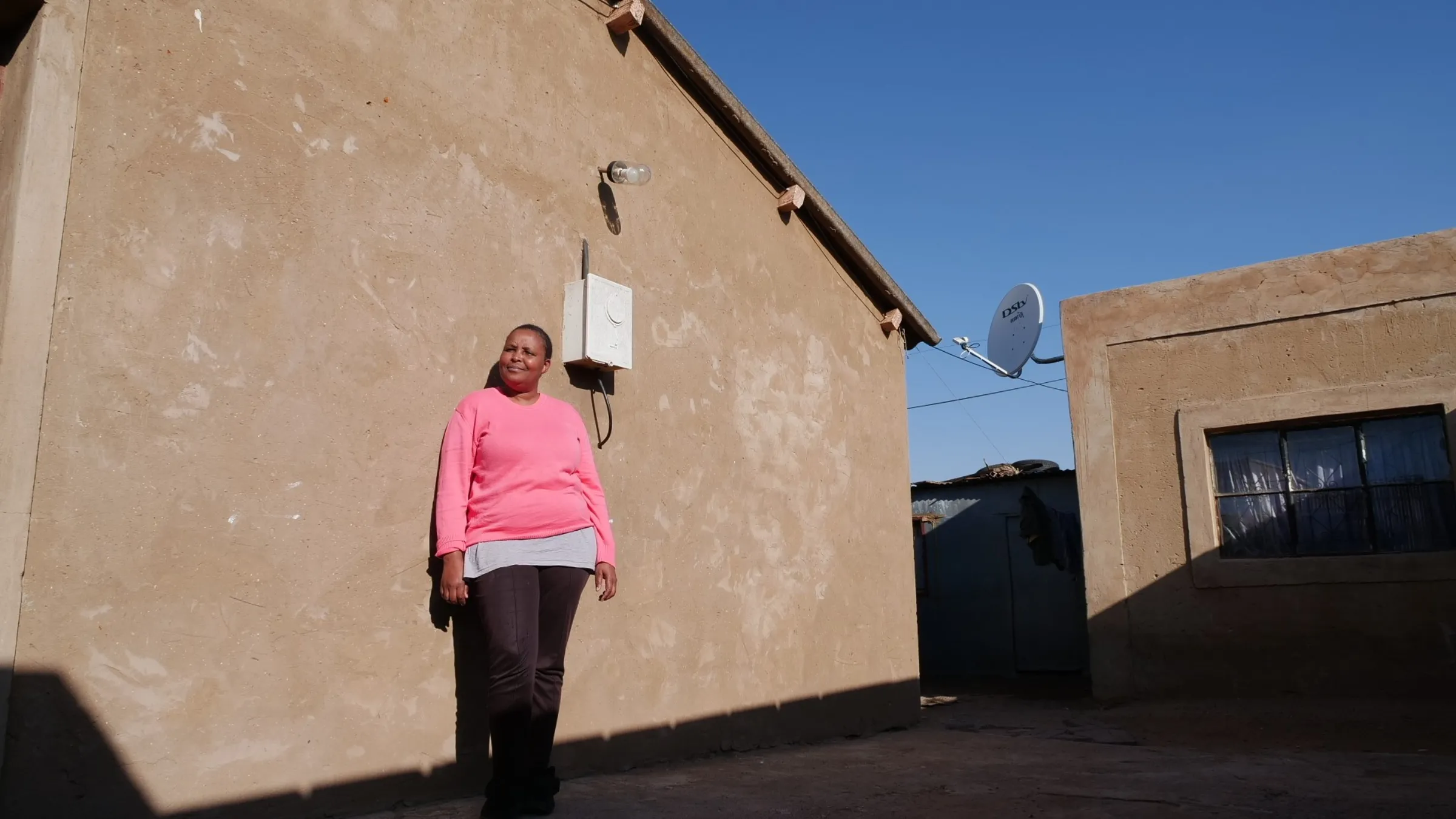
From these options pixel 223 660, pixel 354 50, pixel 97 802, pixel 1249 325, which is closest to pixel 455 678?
pixel 223 660

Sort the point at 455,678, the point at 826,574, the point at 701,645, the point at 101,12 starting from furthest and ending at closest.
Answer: the point at 826,574 → the point at 701,645 → the point at 455,678 → the point at 101,12

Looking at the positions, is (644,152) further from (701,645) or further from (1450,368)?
(1450,368)

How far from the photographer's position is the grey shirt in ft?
11.6

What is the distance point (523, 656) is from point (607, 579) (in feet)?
1.72

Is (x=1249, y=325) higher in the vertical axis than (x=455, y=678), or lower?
higher

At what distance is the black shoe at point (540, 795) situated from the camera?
11.0ft

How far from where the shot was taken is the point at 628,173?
475 cm

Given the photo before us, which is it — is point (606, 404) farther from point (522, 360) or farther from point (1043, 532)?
point (1043, 532)

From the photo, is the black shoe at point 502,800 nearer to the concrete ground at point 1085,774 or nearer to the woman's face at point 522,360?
the concrete ground at point 1085,774

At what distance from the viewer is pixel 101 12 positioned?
119 inches

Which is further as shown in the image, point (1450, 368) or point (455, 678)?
point (1450, 368)

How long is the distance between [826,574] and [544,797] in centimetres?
282

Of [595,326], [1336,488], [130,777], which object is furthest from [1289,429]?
[130,777]

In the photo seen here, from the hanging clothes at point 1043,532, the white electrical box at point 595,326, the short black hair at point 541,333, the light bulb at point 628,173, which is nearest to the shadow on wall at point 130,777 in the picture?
the short black hair at point 541,333
